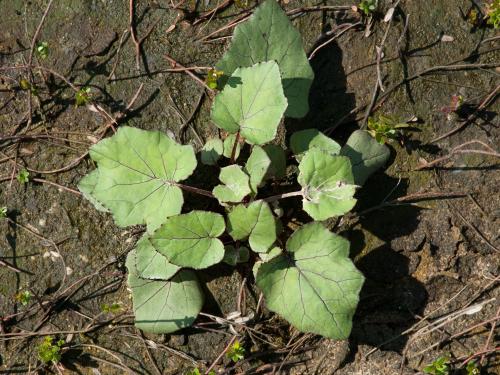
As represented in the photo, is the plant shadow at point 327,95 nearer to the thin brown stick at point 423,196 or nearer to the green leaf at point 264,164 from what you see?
the green leaf at point 264,164

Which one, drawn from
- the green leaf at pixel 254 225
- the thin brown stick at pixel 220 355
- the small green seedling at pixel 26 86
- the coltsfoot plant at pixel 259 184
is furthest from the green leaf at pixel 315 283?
the small green seedling at pixel 26 86

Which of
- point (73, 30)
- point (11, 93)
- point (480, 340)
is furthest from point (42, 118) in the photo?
point (480, 340)

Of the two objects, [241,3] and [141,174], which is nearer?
[141,174]

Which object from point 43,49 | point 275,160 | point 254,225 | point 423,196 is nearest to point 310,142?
point 275,160

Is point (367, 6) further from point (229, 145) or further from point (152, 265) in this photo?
point (152, 265)

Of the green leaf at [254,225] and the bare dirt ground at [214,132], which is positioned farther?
the bare dirt ground at [214,132]

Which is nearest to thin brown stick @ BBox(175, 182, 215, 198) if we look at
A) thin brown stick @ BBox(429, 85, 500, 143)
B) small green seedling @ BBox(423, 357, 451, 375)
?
thin brown stick @ BBox(429, 85, 500, 143)
